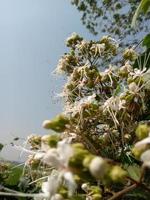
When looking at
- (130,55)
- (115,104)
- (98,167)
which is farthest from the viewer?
(130,55)

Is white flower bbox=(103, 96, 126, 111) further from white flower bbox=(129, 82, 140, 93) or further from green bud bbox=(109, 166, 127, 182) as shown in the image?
green bud bbox=(109, 166, 127, 182)

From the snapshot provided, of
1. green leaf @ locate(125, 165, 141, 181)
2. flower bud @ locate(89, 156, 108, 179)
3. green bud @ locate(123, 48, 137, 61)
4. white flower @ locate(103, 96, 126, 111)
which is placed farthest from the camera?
green bud @ locate(123, 48, 137, 61)

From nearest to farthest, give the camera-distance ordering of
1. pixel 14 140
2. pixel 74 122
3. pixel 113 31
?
pixel 74 122 → pixel 14 140 → pixel 113 31

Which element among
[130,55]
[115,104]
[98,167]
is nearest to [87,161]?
[98,167]

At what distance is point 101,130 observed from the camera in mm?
1178

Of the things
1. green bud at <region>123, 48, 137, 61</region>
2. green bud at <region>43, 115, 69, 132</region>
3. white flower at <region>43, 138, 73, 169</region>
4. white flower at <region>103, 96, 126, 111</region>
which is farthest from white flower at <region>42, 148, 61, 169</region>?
green bud at <region>123, 48, 137, 61</region>

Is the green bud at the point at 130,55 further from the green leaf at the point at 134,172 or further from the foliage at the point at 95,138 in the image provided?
the green leaf at the point at 134,172

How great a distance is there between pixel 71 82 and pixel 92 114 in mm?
384

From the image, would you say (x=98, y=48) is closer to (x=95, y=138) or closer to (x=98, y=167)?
(x=95, y=138)

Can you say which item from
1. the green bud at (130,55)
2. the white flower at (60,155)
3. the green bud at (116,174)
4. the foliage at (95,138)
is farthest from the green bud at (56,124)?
the green bud at (130,55)

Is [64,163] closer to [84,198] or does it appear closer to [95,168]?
[95,168]

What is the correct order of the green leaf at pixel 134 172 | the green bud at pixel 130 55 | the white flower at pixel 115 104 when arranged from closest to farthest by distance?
the green leaf at pixel 134 172
the white flower at pixel 115 104
the green bud at pixel 130 55

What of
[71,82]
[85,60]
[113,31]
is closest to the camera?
[71,82]

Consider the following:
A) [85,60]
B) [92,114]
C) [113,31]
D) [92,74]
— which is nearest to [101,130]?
[92,114]
